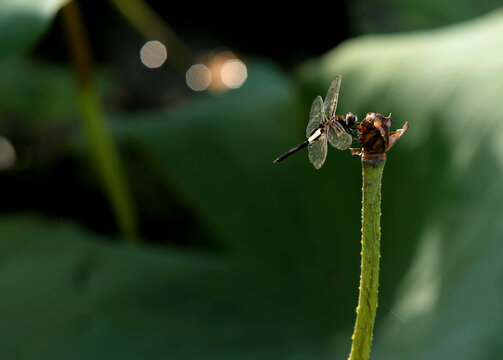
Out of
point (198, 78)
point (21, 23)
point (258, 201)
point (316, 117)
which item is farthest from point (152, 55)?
point (316, 117)

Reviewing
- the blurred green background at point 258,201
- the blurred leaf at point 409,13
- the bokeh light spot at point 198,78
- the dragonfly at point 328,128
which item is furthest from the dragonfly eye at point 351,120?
the bokeh light spot at point 198,78

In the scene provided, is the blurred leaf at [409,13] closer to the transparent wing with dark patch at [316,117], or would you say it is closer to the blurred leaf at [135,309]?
the blurred leaf at [135,309]

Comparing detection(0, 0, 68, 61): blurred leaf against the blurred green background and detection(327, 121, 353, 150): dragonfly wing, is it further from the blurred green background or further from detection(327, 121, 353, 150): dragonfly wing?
detection(327, 121, 353, 150): dragonfly wing

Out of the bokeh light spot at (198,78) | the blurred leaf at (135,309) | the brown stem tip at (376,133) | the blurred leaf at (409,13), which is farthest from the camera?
the bokeh light spot at (198,78)

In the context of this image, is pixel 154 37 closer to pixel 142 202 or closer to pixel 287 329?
pixel 142 202

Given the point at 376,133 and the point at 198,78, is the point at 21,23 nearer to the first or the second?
the point at 376,133

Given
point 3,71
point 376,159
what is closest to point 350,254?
point 376,159
